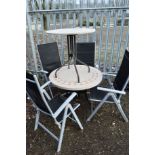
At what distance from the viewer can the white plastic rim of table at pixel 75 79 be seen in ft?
8.52

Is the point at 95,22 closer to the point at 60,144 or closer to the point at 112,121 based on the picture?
the point at 112,121

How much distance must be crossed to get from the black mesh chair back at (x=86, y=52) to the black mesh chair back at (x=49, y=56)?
0.53 metres

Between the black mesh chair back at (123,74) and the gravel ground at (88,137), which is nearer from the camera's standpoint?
the gravel ground at (88,137)

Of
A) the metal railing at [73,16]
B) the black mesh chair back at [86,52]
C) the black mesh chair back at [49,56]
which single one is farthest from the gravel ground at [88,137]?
the metal railing at [73,16]

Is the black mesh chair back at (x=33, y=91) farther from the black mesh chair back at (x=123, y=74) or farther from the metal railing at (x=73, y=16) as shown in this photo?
the metal railing at (x=73, y=16)

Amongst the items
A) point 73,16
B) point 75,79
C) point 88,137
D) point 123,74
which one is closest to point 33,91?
point 75,79

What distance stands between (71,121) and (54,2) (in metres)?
2.81

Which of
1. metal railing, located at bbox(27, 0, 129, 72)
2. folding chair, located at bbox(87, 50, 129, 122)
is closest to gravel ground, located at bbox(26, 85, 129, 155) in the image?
folding chair, located at bbox(87, 50, 129, 122)

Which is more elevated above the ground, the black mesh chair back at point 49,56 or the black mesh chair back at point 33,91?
the black mesh chair back at point 49,56

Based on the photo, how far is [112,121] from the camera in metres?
2.97

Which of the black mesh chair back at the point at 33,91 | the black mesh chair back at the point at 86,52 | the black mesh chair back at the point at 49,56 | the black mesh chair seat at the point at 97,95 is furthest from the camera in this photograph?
the black mesh chair back at the point at 86,52

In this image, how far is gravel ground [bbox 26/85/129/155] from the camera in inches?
95.3

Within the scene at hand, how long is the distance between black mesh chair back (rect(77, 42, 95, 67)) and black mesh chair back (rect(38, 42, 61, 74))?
1.74 feet

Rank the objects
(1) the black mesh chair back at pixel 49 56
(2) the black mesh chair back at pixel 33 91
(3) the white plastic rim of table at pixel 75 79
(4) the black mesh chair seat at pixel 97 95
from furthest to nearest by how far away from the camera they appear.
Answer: (1) the black mesh chair back at pixel 49 56 → (4) the black mesh chair seat at pixel 97 95 → (3) the white plastic rim of table at pixel 75 79 → (2) the black mesh chair back at pixel 33 91
